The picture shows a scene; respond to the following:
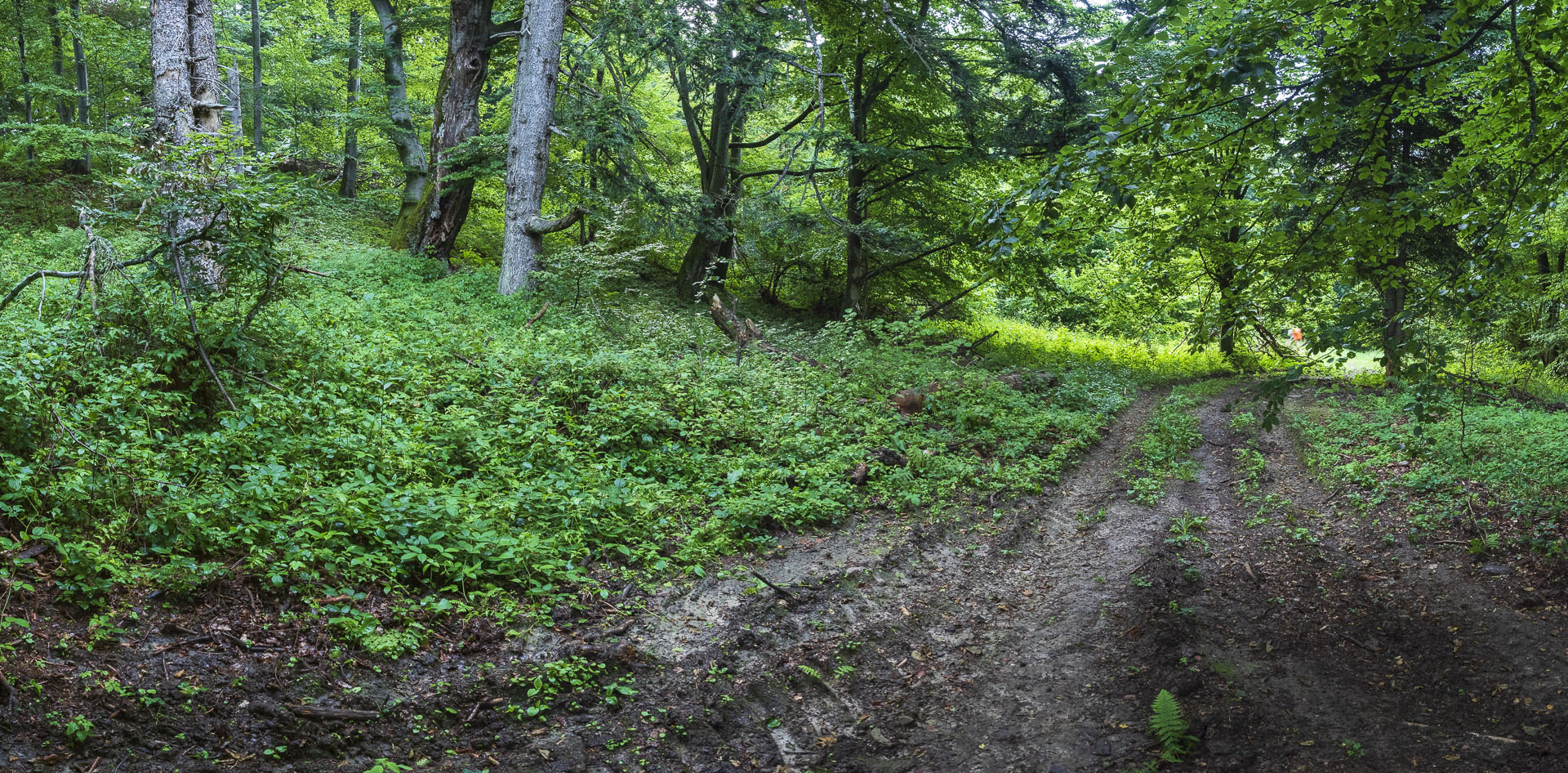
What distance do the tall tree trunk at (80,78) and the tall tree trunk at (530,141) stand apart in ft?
31.6

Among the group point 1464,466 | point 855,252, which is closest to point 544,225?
point 855,252

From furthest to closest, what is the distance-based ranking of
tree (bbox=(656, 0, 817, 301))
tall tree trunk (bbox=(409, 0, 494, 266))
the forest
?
1. tall tree trunk (bbox=(409, 0, 494, 266))
2. tree (bbox=(656, 0, 817, 301))
3. the forest

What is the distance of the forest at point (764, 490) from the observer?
3.64m

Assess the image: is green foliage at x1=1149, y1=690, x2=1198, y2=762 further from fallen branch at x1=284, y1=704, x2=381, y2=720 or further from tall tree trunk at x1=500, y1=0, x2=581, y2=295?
tall tree trunk at x1=500, y1=0, x2=581, y2=295

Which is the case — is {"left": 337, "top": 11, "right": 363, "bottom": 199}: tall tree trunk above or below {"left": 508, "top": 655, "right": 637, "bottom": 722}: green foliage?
above

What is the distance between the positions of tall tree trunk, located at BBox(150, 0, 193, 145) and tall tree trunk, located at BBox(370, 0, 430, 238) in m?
5.82

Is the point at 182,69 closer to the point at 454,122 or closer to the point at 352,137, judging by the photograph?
the point at 454,122

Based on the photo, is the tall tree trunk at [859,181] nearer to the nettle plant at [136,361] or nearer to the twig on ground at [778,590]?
the twig on ground at [778,590]

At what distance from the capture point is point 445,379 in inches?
278

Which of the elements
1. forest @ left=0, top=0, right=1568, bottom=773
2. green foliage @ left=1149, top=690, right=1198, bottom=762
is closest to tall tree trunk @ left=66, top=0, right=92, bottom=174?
forest @ left=0, top=0, right=1568, bottom=773

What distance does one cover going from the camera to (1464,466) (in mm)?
7562

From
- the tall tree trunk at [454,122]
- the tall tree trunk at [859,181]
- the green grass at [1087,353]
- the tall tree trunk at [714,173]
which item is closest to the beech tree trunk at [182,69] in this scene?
the tall tree trunk at [454,122]

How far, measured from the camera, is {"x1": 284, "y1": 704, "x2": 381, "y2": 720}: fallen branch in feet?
10.8

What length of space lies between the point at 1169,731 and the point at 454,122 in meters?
13.0
